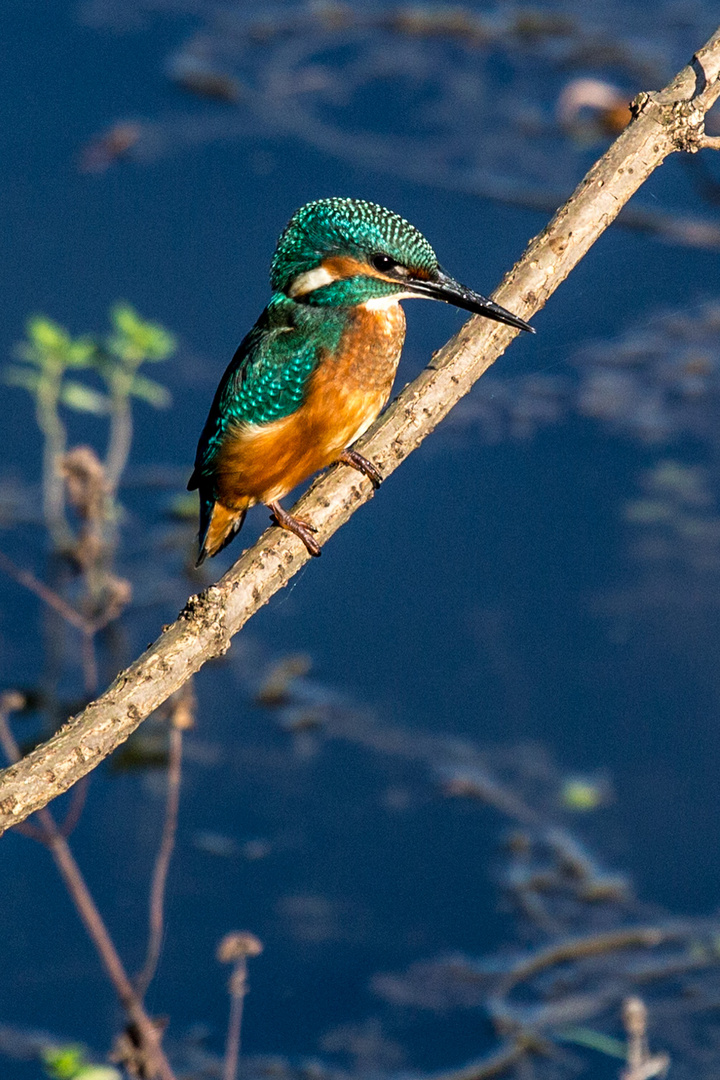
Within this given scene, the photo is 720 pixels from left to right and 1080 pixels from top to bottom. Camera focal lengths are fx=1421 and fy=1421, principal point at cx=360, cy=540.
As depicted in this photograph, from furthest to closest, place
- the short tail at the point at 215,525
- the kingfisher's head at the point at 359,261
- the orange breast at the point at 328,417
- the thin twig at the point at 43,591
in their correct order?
the thin twig at the point at 43,591
the short tail at the point at 215,525
the orange breast at the point at 328,417
the kingfisher's head at the point at 359,261

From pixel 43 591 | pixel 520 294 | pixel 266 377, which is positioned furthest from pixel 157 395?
pixel 520 294

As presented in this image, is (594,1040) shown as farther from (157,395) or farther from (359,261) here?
(157,395)

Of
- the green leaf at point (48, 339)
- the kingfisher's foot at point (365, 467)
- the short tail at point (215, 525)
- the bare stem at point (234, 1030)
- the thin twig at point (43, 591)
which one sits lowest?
the bare stem at point (234, 1030)

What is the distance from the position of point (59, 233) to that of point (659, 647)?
9.40 ft

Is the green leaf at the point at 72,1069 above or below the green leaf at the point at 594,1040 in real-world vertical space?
below

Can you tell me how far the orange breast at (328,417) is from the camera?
Answer: 2.66m

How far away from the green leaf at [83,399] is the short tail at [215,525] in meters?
1.32

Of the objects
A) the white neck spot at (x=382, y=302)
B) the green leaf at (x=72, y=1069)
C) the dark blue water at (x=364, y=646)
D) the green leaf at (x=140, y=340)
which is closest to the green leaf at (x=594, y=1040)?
the dark blue water at (x=364, y=646)

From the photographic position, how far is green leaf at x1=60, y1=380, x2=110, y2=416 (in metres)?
4.29

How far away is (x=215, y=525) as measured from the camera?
305 centimetres

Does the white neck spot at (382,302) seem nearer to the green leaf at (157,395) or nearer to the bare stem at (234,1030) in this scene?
the bare stem at (234,1030)

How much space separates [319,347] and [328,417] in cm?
15

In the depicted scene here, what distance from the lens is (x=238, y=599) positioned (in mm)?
2150

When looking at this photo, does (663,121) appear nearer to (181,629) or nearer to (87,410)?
(181,629)
